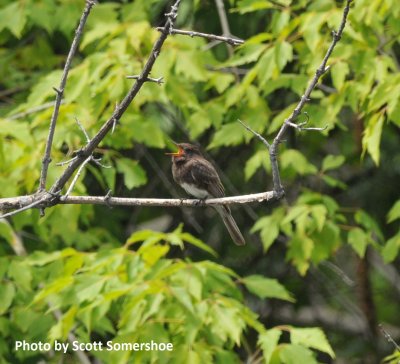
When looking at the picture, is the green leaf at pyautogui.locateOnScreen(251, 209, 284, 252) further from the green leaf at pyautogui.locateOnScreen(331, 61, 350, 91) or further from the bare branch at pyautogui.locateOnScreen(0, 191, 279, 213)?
the bare branch at pyautogui.locateOnScreen(0, 191, 279, 213)

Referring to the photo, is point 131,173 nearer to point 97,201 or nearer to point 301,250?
point 301,250

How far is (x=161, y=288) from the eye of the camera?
4961 millimetres

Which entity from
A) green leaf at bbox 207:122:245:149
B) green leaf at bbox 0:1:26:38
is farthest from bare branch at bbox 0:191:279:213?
green leaf at bbox 0:1:26:38

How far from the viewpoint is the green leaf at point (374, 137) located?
17.0 feet

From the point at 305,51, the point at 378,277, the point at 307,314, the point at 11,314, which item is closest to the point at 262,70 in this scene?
the point at 305,51

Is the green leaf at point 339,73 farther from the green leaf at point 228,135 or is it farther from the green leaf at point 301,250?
the green leaf at point 301,250

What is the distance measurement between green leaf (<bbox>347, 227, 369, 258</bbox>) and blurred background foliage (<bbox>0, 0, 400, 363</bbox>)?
0.6 inches

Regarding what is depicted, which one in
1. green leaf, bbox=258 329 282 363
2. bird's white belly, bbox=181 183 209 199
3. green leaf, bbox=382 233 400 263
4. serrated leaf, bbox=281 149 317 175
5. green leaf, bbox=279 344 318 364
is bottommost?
green leaf, bbox=279 344 318 364

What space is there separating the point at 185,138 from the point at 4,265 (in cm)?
246

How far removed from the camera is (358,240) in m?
6.53

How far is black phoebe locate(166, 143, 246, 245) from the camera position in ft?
20.7

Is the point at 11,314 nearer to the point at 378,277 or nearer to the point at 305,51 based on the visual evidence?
the point at 305,51

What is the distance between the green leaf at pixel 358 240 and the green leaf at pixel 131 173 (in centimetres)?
155

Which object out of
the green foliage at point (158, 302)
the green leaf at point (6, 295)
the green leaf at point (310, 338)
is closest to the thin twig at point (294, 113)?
the green foliage at point (158, 302)
